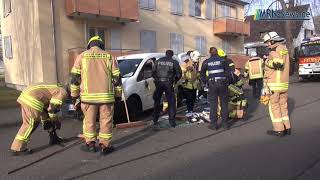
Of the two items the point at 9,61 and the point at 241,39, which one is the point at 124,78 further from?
the point at 241,39

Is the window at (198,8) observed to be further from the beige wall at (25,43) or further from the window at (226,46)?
the beige wall at (25,43)

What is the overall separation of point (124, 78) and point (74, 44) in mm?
10323

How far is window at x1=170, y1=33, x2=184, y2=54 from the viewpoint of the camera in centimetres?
2614

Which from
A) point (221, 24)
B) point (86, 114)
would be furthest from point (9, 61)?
point (86, 114)

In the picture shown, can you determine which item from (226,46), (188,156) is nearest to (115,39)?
(226,46)

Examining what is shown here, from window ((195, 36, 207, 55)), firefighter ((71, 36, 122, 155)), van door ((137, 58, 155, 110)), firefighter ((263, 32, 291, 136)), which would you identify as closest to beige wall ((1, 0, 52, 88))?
van door ((137, 58, 155, 110))

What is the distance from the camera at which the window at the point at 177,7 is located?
26.2m

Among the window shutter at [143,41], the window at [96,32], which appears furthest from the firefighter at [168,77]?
the window shutter at [143,41]

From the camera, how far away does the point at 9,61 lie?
24.3 metres

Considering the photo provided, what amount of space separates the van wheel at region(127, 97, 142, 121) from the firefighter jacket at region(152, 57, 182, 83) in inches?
53.9

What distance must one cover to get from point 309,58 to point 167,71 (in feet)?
53.6

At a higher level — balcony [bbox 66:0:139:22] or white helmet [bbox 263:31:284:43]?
balcony [bbox 66:0:139:22]

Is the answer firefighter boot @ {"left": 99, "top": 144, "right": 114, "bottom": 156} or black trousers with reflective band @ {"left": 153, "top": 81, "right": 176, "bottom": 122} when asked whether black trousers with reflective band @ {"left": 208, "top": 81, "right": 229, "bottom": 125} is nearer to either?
black trousers with reflective band @ {"left": 153, "top": 81, "right": 176, "bottom": 122}

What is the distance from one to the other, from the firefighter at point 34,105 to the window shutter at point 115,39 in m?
14.9
